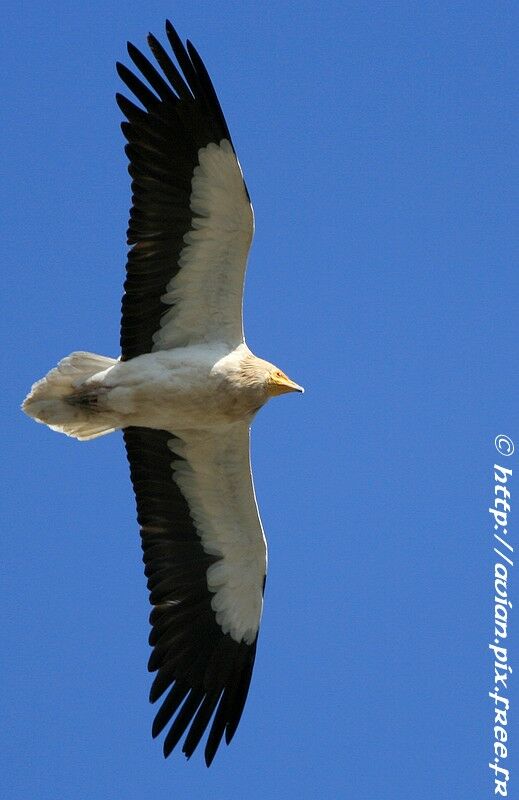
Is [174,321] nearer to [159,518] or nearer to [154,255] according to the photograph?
[154,255]

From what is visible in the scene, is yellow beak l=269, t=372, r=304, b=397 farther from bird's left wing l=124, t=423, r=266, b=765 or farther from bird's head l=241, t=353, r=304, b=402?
bird's left wing l=124, t=423, r=266, b=765

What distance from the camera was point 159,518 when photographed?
1008cm

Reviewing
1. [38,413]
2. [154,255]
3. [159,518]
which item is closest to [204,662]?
[159,518]

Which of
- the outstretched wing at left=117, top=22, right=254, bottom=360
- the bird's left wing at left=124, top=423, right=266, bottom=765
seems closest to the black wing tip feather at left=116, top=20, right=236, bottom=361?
the outstretched wing at left=117, top=22, right=254, bottom=360

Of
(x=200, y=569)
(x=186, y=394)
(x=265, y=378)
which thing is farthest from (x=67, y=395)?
(x=200, y=569)

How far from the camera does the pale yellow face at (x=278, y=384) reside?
9.59 metres

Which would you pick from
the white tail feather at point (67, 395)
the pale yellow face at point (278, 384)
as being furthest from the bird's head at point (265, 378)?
the white tail feather at point (67, 395)

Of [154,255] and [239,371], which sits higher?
[154,255]

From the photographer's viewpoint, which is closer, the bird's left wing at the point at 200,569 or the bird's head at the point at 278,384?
the bird's head at the point at 278,384

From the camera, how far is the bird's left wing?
32.6ft

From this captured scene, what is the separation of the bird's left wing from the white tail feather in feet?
1.43

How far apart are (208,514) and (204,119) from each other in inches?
98.2

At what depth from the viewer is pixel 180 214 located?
941 cm

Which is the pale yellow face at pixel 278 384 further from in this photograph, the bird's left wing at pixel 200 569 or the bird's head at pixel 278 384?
the bird's left wing at pixel 200 569
